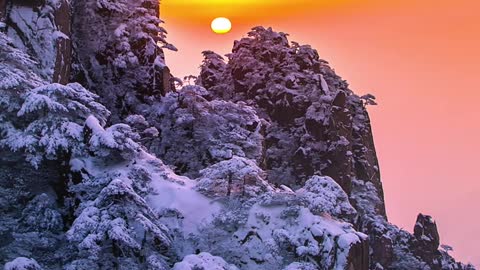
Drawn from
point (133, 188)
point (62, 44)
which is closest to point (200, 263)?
point (133, 188)

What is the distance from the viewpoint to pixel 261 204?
2808 centimetres

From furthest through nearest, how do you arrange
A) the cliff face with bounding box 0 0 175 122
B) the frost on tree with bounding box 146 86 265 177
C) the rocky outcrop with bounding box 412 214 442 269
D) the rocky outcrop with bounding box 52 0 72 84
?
1. the rocky outcrop with bounding box 412 214 442 269
2. the cliff face with bounding box 0 0 175 122
3. the frost on tree with bounding box 146 86 265 177
4. the rocky outcrop with bounding box 52 0 72 84

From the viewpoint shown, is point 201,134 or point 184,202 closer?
point 184,202

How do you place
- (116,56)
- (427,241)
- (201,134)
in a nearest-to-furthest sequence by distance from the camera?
(201,134) < (116,56) < (427,241)

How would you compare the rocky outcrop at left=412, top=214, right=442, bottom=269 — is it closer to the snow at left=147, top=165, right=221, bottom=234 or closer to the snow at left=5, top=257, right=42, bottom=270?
the snow at left=147, top=165, right=221, bottom=234

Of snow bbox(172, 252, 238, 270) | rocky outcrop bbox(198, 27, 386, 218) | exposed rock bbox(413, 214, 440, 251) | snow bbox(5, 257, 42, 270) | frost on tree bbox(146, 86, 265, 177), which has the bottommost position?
snow bbox(5, 257, 42, 270)

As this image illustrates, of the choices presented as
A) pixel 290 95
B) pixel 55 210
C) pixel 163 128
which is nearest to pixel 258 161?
pixel 163 128

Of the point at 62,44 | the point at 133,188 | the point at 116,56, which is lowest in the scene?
the point at 133,188

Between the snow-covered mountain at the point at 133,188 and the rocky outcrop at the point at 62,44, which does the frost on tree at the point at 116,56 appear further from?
the rocky outcrop at the point at 62,44

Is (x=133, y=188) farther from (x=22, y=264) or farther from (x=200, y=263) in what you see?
(x=22, y=264)

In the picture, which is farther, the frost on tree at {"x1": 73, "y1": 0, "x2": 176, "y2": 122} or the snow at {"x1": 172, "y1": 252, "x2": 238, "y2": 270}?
the frost on tree at {"x1": 73, "y1": 0, "x2": 176, "y2": 122}

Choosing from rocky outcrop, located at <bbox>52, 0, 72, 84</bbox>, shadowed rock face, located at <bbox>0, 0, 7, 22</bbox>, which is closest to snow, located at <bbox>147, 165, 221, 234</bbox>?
rocky outcrop, located at <bbox>52, 0, 72, 84</bbox>

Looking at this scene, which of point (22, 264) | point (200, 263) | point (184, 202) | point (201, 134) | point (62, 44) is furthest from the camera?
point (201, 134)

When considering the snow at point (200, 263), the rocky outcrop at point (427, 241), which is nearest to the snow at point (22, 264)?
the snow at point (200, 263)
